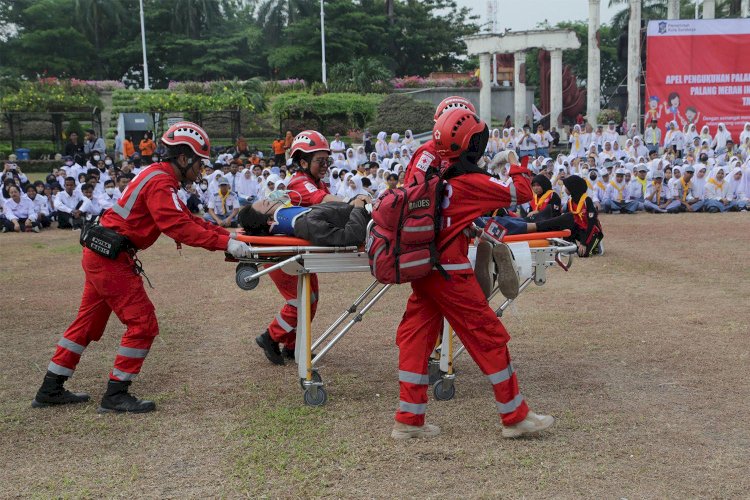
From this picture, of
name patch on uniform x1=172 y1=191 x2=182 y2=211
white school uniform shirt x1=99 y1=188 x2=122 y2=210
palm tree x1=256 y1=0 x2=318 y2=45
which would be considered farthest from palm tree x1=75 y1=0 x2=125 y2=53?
name patch on uniform x1=172 y1=191 x2=182 y2=211

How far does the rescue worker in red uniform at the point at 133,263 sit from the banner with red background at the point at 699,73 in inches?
925

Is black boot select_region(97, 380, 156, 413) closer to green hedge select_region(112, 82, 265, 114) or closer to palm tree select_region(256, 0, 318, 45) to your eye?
green hedge select_region(112, 82, 265, 114)

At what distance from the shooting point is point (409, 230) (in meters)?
4.54

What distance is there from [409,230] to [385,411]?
1.37 metres

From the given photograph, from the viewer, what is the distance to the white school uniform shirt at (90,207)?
659 inches

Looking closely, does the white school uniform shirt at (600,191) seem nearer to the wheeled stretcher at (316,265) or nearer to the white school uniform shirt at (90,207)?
the white school uniform shirt at (90,207)

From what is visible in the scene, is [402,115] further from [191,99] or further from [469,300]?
[469,300]

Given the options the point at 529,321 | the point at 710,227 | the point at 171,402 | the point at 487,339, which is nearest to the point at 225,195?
the point at 710,227

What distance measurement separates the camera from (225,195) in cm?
1764

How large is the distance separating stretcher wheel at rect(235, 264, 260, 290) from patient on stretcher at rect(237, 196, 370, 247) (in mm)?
291

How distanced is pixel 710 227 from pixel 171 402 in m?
11.8

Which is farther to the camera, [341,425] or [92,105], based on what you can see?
[92,105]

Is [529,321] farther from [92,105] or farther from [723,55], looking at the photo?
[92,105]

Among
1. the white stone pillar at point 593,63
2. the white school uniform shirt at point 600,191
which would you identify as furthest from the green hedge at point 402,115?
the white school uniform shirt at point 600,191
